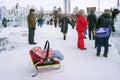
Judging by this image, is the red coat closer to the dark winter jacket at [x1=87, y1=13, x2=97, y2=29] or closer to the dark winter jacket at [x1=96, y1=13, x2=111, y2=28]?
the dark winter jacket at [x1=96, y1=13, x2=111, y2=28]

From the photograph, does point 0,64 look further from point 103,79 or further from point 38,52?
point 103,79

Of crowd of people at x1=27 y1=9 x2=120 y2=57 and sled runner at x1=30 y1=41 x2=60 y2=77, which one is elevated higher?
crowd of people at x1=27 y1=9 x2=120 y2=57

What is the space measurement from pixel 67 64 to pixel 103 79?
5.77 ft

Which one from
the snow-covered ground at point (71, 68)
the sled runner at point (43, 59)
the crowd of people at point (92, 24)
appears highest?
the crowd of people at point (92, 24)

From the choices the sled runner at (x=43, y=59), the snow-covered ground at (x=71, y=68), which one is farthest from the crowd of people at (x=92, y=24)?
the sled runner at (x=43, y=59)

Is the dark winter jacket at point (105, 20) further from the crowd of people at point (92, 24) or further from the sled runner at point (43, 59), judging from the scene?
the sled runner at point (43, 59)

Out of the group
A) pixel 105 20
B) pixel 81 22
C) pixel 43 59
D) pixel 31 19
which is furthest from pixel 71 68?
pixel 31 19

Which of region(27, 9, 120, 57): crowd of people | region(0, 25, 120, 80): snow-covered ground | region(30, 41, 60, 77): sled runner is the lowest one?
region(0, 25, 120, 80): snow-covered ground

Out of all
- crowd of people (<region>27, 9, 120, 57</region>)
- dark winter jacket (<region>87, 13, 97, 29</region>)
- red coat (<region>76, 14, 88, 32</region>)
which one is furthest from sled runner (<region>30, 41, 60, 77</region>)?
dark winter jacket (<region>87, 13, 97, 29</region>)

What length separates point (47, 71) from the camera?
684cm

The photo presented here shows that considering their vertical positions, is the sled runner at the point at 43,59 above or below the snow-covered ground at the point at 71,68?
above

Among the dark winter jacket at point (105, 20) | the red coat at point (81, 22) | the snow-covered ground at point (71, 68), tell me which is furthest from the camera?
the red coat at point (81, 22)

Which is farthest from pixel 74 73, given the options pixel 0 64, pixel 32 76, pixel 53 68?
pixel 0 64

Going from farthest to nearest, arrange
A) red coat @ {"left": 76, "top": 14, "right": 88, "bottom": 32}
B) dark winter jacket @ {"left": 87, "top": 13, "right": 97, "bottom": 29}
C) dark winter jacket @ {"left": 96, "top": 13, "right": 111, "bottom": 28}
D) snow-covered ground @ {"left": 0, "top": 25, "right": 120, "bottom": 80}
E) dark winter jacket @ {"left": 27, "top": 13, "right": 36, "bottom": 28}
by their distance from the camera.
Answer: dark winter jacket @ {"left": 87, "top": 13, "right": 97, "bottom": 29}, dark winter jacket @ {"left": 27, "top": 13, "right": 36, "bottom": 28}, red coat @ {"left": 76, "top": 14, "right": 88, "bottom": 32}, dark winter jacket @ {"left": 96, "top": 13, "right": 111, "bottom": 28}, snow-covered ground @ {"left": 0, "top": 25, "right": 120, "bottom": 80}
